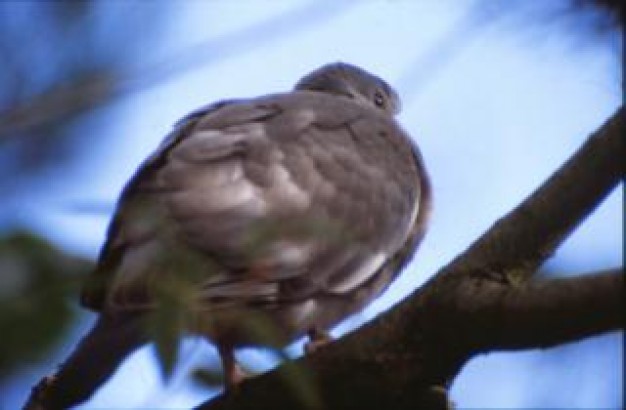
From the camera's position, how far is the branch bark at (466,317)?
236 cm

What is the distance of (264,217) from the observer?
2.54 metres

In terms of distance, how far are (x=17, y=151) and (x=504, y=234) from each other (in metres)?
1.76

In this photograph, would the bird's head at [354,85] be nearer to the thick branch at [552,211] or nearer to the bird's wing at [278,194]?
the bird's wing at [278,194]

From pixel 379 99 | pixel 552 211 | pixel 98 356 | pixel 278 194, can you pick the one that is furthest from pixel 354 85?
pixel 98 356

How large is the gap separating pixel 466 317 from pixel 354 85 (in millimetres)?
2873

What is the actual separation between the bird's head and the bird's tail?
299cm

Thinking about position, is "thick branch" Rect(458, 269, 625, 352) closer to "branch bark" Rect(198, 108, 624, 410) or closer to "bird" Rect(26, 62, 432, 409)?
"branch bark" Rect(198, 108, 624, 410)

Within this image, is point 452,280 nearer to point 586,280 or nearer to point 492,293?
point 492,293

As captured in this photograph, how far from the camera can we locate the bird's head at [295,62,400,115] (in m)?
5.29

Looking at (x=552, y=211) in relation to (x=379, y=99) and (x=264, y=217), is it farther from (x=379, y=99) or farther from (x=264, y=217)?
(x=379, y=99)

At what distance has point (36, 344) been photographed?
108cm

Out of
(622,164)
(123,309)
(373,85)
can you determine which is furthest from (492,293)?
(373,85)

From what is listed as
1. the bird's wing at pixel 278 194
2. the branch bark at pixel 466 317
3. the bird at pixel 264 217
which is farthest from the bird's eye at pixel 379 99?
the branch bark at pixel 466 317

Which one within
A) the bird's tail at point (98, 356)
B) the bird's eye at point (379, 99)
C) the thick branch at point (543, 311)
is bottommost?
the bird's tail at point (98, 356)
